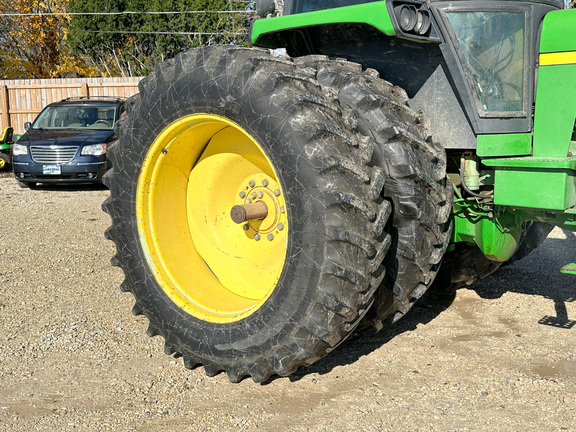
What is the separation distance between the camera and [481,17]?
9.46 ft

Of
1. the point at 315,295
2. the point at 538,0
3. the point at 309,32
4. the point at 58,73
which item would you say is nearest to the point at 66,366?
the point at 315,295

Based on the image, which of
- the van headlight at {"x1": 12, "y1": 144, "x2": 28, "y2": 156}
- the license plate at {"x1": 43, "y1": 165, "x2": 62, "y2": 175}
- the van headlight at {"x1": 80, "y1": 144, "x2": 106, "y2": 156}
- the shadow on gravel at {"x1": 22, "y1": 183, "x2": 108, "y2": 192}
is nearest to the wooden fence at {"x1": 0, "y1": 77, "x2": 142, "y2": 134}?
the shadow on gravel at {"x1": 22, "y1": 183, "x2": 108, "y2": 192}

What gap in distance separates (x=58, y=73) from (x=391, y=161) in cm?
2706

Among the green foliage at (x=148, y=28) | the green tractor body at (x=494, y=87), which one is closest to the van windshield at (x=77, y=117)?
the green tractor body at (x=494, y=87)

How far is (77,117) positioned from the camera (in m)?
11.3

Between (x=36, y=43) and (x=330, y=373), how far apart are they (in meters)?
28.0

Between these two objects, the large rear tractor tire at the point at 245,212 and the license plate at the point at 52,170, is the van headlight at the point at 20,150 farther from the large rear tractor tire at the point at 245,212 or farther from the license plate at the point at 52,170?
the large rear tractor tire at the point at 245,212

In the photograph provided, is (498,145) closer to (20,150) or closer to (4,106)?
(20,150)

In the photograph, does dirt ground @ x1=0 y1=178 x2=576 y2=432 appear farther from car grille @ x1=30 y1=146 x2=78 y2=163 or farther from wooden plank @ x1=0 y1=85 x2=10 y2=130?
wooden plank @ x1=0 y1=85 x2=10 y2=130

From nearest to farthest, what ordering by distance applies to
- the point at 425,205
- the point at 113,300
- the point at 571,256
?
1. the point at 425,205
2. the point at 113,300
3. the point at 571,256

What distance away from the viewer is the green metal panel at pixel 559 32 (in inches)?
114

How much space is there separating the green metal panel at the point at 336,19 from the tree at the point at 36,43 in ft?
82.9

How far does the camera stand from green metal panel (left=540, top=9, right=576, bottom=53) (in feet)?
9.51

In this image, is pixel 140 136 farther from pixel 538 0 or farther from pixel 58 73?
pixel 58 73
